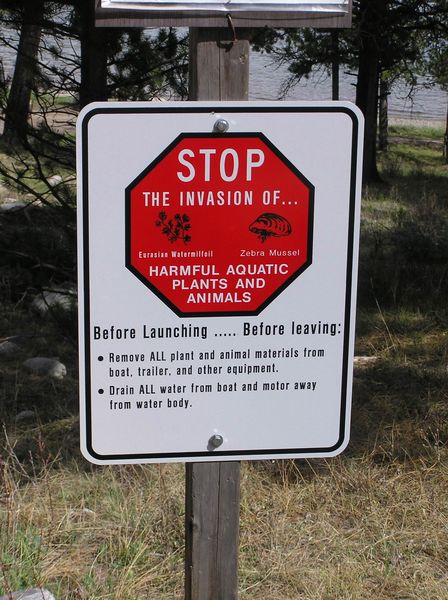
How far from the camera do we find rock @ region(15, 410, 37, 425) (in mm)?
4730

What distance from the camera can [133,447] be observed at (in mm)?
1969

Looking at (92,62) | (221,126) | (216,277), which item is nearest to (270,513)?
(216,277)

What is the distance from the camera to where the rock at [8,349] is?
6.08 m

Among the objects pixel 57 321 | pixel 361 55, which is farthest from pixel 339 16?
pixel 361 55

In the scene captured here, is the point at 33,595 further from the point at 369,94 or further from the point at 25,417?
the point at 369,94

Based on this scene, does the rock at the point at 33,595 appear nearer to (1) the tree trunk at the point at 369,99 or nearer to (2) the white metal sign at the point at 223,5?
(2) the white metal sign at the point at 223,5

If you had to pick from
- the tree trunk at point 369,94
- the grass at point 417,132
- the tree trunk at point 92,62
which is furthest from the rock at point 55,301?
the grass at point 417,132

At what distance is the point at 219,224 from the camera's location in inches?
73.5

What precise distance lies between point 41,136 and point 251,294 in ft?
12.8

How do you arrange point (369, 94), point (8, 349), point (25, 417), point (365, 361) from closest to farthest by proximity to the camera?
point (25, 417) < point (365, 361) < point (8, 349) < point (369, 94)

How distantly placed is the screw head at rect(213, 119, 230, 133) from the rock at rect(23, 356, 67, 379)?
155 inches

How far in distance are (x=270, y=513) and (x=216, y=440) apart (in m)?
1.46

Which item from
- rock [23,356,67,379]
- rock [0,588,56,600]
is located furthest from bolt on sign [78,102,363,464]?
rock [23,356,67,379]

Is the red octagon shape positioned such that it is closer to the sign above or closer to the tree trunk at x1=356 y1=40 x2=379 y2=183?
the sign above
